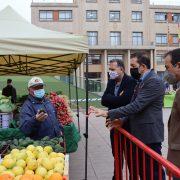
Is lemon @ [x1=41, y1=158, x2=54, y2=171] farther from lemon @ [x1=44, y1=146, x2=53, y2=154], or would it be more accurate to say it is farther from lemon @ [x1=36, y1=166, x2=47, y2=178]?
lemon @ [x1=44, y1=146, x2=53, y2=154]

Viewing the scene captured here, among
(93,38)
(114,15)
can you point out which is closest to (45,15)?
(93,38)

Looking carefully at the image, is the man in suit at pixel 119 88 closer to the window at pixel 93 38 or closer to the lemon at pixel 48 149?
the lemon at pixel 48 149

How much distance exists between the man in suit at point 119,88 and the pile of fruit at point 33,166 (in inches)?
55.2

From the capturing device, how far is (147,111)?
15.0ft

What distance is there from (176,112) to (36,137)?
8.20ft

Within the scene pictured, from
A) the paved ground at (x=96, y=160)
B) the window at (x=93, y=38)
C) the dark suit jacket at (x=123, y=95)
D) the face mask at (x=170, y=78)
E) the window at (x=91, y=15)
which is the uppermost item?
the window at (x=91, y=15)

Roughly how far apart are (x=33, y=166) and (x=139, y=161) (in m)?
1.07

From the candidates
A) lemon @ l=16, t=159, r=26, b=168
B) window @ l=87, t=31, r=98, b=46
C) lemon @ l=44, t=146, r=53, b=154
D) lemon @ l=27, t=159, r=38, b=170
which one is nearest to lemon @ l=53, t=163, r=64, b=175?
lemon @ l=27, t=159, r=38, b=170

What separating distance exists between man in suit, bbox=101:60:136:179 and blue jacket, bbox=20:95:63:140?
0.81 metres

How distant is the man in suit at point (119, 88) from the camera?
17.2 ft

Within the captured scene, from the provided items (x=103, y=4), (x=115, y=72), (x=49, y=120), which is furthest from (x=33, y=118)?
(x=103, y=4)

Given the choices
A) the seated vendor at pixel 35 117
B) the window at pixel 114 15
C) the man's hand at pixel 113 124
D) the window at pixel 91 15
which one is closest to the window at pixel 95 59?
the window at pixel 91 15

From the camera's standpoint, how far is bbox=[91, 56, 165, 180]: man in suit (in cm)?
438

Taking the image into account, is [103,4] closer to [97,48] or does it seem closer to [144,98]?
[97,48]
